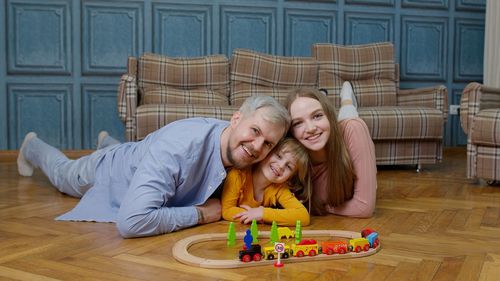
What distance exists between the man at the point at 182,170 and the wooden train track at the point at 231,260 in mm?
166

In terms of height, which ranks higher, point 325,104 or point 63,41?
point 63,41

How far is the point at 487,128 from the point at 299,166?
1.53 meters

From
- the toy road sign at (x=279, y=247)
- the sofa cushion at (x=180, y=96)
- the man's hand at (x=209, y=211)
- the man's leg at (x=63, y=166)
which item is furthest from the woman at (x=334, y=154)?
the sofa cushion at (x=180, y=96)

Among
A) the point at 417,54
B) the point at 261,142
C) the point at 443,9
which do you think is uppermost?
the point at 443,9

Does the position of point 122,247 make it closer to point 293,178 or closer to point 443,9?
point 293,178

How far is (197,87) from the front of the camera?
4.00 meters

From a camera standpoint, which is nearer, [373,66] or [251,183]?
[251,183]

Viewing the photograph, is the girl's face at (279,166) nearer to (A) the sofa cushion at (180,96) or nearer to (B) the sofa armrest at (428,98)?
(A) the sofa cushion at (180,96)

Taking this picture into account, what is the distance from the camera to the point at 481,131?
3039mm

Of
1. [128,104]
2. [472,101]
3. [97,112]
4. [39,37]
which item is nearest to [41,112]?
[97,112]

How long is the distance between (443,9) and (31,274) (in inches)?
177

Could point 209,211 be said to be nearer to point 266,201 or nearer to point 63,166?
point 266,201

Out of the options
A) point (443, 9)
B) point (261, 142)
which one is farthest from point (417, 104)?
point (261, 142)

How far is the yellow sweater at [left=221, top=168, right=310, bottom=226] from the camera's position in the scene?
197cm
